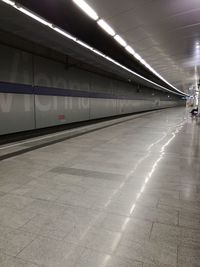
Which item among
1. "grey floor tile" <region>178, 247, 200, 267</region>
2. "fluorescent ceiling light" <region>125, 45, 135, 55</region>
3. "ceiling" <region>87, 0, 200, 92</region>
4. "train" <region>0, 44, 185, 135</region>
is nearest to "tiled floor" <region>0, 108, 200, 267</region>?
"grey floor tile" <region>178, 247, 200, 267</region>

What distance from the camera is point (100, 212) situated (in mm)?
2781

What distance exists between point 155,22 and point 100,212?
554cm

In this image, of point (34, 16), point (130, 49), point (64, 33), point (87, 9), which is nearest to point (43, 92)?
point (64, 33)

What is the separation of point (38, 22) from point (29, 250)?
5059 millimetres

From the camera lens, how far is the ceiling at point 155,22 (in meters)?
5.02

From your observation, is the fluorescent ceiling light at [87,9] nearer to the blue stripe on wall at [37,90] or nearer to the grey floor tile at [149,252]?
the blue stripe on wall at [37,90]

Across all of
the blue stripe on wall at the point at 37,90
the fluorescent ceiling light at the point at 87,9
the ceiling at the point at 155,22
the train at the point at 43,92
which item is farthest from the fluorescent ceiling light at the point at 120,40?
the blue stripe on wall at the point at 37,90

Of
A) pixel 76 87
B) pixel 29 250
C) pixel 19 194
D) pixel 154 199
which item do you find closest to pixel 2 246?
pixel 29 250

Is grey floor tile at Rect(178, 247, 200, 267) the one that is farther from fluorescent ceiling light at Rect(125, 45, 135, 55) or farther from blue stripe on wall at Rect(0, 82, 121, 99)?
fluorescent ceiling light at Rect(125, 45, 135, 55)

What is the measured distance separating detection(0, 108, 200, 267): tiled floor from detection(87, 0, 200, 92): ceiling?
3556mm

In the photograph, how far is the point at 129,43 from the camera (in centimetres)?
803

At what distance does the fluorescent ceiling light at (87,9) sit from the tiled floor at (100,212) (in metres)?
3.47

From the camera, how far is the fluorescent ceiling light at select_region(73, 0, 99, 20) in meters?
4.69

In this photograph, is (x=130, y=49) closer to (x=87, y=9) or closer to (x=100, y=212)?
(x=87, y=9)
